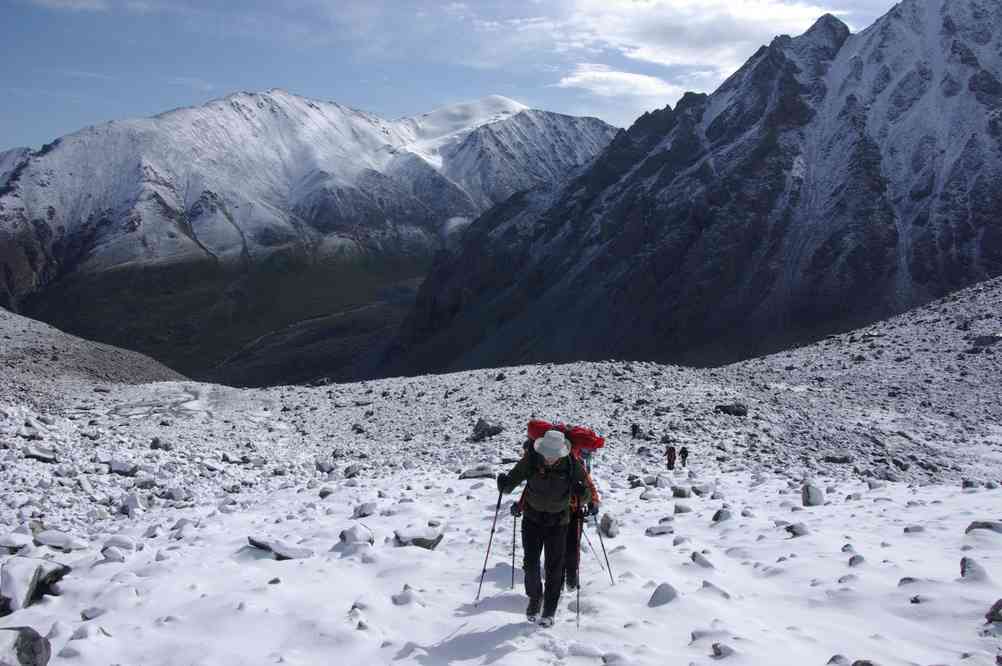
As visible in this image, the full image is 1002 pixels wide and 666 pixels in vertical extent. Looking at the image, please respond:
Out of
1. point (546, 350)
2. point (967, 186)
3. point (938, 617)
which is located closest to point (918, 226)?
point (967, 186)

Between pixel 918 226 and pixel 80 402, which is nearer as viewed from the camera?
pixel 80 402

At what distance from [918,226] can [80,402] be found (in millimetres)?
96319

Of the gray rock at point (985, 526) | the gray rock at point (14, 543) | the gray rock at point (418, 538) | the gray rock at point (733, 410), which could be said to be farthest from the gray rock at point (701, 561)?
the gray rock at point (733, 410)

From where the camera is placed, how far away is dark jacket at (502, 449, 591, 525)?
832cm

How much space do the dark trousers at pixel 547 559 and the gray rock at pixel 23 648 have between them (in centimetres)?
468

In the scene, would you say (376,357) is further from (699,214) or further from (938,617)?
(938,617)

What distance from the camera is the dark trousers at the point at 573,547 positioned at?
28.8 feet

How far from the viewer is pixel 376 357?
461 ft

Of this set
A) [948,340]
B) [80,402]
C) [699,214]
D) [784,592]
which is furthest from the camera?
[699,214]

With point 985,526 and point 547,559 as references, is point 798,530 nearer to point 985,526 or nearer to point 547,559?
point 985,526

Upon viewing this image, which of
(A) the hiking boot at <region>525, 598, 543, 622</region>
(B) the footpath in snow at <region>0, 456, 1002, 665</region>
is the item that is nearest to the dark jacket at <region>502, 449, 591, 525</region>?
(A) the hiking boot at <region>525, 598, 543, 622</region>

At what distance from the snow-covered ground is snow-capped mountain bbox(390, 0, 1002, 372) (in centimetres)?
6488

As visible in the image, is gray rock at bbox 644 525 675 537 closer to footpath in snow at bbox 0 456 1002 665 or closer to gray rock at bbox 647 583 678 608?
footpath in snow at bbox 0 456 1002 665

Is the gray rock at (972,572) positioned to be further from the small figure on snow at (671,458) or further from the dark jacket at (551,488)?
the small figure on snow at (671,458)
